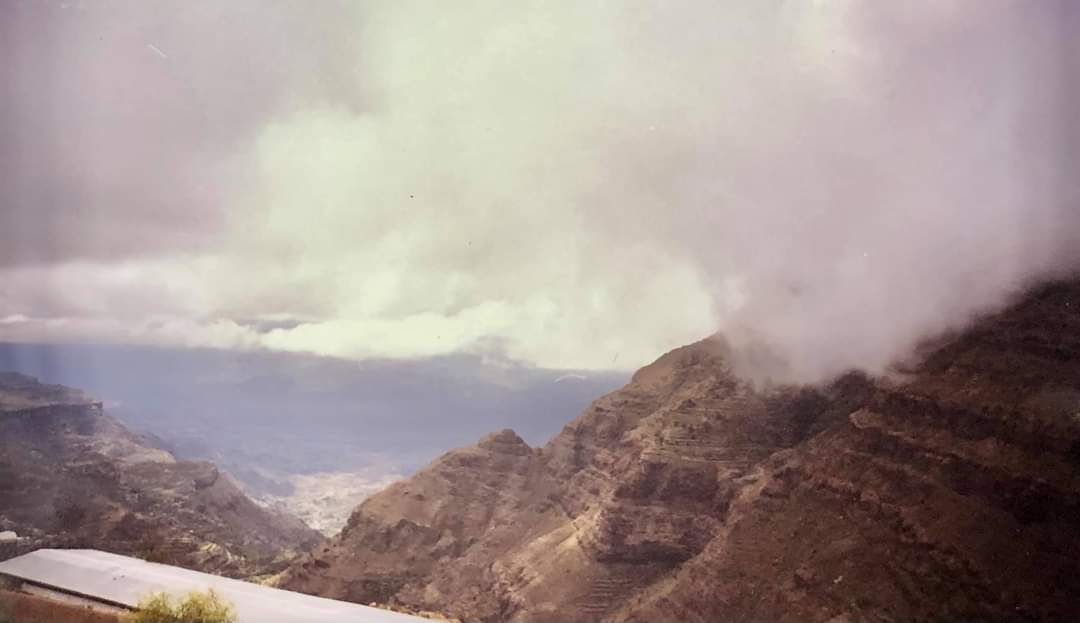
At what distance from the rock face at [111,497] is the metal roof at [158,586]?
7382 mm

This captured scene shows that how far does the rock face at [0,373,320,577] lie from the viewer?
227ft

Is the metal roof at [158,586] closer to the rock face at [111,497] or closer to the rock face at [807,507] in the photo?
the rock face at [111,497]

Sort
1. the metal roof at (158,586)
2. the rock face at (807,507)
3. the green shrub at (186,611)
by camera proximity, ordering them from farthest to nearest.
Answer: the metal roof at (158,586) < the rock face at (807,507) < the green shrub at (186,611)

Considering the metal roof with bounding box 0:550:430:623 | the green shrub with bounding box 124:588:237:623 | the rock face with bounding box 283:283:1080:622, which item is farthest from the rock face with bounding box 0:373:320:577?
the green shrub with bounding box 124:588:237:623

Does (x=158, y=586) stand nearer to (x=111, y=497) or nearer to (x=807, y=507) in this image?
(x=807, y=507)

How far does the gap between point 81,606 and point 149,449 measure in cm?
10240

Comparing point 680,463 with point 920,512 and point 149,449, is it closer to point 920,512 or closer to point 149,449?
point 920,512

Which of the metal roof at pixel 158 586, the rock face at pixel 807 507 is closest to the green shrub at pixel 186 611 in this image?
the metal roof at pixel 158 586

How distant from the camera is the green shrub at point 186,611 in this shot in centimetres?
3069

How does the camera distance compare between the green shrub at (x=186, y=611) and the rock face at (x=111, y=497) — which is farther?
the rock face at (x=111, y=497)

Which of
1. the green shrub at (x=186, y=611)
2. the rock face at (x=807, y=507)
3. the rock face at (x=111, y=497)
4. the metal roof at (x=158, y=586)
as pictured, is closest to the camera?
the green shrub at (x=186, y=611)

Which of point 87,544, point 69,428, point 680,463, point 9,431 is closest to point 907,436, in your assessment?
point 680,463

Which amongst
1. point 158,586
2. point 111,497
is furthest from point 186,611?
point 111,497

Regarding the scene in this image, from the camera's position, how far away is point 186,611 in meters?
31.0
